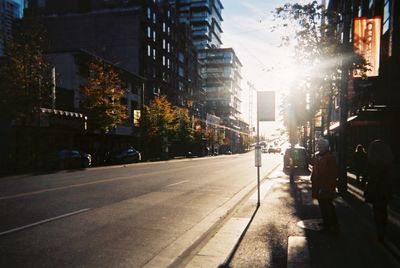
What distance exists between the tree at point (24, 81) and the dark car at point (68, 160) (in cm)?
364

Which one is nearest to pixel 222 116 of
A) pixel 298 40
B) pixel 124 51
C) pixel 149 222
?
pixel 124 51

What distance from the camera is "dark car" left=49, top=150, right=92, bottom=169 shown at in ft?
93.7

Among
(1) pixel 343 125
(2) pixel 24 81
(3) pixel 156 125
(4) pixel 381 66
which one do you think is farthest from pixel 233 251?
(3) pixel 156 125

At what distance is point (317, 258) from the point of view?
6234 mm

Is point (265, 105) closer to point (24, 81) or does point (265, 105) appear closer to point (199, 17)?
point (24, 81)

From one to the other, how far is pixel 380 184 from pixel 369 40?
1485 centimetres

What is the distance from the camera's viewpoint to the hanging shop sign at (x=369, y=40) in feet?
64.7

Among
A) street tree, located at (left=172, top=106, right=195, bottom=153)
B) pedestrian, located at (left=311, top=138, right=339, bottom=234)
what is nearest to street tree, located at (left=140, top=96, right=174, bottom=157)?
street tree, located at (left=172, top=106, right=195, bottom=153)

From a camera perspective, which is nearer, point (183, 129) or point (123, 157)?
point (123, 157)

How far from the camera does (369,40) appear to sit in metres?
20.3

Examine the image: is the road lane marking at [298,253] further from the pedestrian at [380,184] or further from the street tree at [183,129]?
the street tree at [183,129]

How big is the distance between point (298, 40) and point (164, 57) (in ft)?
172

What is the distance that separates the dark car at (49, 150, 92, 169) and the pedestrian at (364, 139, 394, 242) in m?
24.5

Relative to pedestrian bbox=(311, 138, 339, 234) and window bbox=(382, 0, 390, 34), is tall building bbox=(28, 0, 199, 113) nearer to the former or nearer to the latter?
window bbox=(382, 0, 390, 34)
